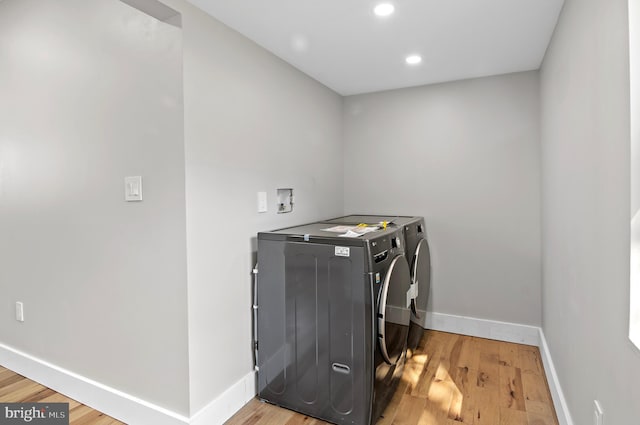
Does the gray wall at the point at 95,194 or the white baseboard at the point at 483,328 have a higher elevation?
the gray wall at the point at 95,194

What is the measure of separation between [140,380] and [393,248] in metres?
1.48

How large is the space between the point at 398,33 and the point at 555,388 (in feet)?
6.87

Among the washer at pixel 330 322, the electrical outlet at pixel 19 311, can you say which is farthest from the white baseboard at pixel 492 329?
the electrical outlet at pixel 19 311

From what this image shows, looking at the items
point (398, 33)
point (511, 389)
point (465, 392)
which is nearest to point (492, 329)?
point (511, 389)

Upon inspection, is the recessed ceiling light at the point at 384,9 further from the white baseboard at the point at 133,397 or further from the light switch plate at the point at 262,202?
the white baseboard at the point at 133,397

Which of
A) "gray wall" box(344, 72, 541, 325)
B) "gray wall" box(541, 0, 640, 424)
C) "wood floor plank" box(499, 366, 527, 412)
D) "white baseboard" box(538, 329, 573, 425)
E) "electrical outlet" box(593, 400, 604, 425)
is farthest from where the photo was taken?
"gray wall" box(344, 72, 541, 325)

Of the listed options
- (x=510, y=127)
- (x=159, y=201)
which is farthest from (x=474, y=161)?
(x=159, y=201)

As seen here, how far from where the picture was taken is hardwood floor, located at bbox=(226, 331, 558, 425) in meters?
1.89

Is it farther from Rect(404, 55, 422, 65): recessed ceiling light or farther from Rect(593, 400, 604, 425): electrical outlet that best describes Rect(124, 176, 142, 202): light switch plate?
Rect(593, 400, 604, 425): electrical outlet

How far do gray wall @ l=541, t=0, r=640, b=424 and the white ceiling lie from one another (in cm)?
26

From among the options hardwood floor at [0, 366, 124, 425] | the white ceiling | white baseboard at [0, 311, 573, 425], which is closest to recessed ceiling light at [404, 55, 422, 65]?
the white ceiling

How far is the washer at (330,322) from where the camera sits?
5.69 feet

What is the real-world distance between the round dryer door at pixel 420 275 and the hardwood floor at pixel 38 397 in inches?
72.4

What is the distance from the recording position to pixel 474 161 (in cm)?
288
